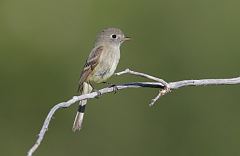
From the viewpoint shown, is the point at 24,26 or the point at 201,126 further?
the point at 24,26

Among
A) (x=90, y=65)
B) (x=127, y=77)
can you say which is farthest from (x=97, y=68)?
(x=127, y=77)

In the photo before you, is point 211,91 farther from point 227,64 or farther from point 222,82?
point 222,82

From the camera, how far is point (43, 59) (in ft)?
21.5

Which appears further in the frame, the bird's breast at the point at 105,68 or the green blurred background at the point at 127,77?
the green blurred background at the point at 127,77

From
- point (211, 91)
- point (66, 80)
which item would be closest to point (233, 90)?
point (211, 91)

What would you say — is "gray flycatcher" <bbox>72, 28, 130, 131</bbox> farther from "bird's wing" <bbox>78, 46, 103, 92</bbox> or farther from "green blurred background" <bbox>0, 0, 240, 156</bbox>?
"green blurred background" <bbox>0, 0, 240, 156</bbox>

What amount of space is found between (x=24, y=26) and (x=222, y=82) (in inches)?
127

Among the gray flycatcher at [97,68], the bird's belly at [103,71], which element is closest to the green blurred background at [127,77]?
the gray flycatcher at [97,68]

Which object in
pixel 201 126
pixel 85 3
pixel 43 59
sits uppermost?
pixel 85 3

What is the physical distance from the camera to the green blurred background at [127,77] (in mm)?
6242

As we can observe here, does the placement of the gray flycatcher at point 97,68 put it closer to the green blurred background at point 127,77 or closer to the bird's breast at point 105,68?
the bird's breast at point 105,68

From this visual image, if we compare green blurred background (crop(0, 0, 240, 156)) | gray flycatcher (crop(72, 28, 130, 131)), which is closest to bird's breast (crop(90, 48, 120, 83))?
gray flycatcher (crop(72, 28, 130, 131))

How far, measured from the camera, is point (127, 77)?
6.36 m

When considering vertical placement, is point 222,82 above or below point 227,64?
below
